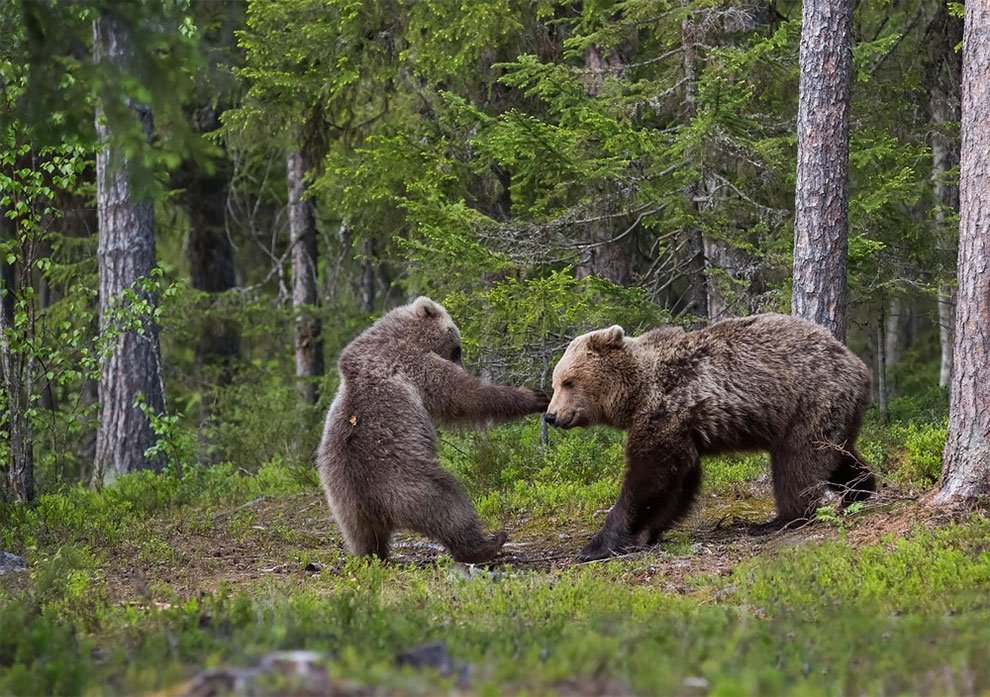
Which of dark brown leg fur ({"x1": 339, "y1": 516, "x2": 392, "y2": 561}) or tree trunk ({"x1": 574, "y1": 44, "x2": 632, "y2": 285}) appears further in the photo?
tree trunk ({"x1": 574, "y1": 44, "x2": 632, "y2": 285})

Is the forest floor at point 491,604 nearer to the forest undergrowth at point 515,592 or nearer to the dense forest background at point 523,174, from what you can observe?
the forest undergrowth at point 515,592

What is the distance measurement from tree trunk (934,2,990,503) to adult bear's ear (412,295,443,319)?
166 inches

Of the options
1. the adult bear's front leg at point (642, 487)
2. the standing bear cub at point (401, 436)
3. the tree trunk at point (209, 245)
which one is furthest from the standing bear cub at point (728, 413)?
the tree trunk at point (209, 245)

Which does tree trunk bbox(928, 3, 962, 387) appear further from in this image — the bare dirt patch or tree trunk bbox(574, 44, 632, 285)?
the bare dirt patch

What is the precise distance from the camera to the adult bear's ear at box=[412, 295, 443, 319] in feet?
33.7

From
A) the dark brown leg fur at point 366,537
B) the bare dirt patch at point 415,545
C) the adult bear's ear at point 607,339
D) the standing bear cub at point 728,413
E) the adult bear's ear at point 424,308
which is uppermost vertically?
the adult bear's ear at point 424,308

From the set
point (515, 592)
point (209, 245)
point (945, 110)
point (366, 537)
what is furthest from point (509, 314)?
point (209, 245)

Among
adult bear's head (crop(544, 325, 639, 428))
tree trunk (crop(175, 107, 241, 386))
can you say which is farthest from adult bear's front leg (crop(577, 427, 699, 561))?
tree trunk (crop(175, 107, 241, 386))

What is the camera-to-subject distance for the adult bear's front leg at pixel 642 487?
989 centimetres

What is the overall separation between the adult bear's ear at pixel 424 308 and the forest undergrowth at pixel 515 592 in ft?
6.85

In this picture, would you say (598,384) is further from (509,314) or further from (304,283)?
(304,283)

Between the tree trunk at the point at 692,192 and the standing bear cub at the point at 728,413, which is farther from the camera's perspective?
the tree trunk at the point at 692,192

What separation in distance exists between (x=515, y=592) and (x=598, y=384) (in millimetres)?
2748

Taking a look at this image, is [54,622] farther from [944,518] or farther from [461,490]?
[944,518]
